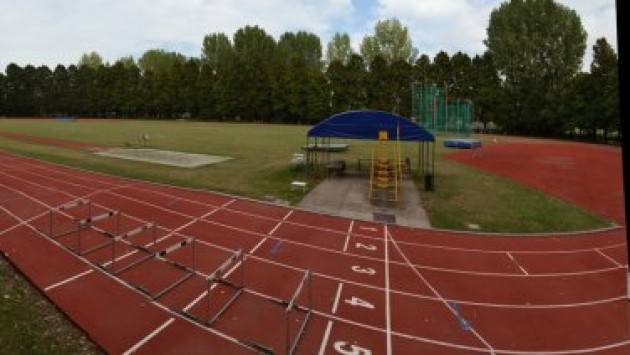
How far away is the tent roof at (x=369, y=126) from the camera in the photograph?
24395 millimetres

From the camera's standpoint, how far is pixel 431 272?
540 inches

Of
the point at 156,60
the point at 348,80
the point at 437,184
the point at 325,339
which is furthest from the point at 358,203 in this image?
the point at 156,60

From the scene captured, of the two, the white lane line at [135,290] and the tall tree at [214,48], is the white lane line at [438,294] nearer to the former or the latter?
the white lane line at [135,290]

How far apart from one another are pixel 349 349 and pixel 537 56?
64.4m

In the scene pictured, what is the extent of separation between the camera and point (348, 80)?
249 ft

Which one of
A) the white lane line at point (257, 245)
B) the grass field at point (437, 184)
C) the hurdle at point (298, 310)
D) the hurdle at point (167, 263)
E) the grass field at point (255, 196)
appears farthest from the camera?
the grass field at point (437, 184)

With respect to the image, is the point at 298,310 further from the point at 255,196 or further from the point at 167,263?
the point at 255,196

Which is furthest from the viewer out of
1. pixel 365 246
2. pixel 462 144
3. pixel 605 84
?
pixel 605 84

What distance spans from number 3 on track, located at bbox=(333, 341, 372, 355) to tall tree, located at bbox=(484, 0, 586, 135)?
5760cm

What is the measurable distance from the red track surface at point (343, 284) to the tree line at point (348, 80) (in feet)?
135

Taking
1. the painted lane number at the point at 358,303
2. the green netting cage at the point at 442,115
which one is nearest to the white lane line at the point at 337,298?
the painted lane number at the point at 358,303

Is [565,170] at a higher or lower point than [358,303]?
higher

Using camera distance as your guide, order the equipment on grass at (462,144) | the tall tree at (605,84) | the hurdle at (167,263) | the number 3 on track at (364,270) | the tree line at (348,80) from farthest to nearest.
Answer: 1. the tree line at (348,80)
2. the tall tree at (605,84)
3. the equipment on grass at (462,144)
4. the number 3 on track at (364,270)
5. the hurdle at (167,263)

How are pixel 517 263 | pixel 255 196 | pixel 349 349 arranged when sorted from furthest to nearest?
pixel 255 196 → pixel 517 263 → pixel 349 349
